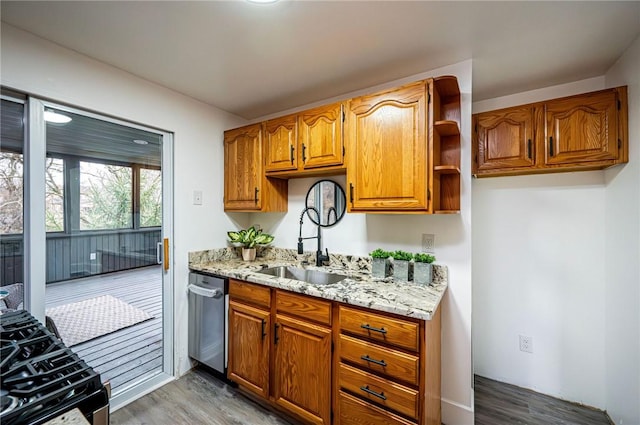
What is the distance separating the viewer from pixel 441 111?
187cm

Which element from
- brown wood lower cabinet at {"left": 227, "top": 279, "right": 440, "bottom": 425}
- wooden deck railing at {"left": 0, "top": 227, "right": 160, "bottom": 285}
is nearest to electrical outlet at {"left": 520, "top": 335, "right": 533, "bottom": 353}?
brown wood lower cabinet at {"left": 227, "top": 279, "right": 440, "bottom": 425}

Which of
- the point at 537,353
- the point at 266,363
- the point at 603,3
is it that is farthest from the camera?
the point at 537,353

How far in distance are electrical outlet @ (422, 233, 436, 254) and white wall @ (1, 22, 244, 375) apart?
190 cm

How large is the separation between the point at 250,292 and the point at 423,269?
1.23 m

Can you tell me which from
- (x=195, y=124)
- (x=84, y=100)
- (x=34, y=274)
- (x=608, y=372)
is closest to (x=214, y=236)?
(x=195, y=124)

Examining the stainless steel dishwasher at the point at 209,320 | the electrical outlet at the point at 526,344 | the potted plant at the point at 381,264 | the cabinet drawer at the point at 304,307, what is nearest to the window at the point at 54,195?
the stainless steel dishwasher at the point at 209,320

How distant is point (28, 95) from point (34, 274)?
1067 millimetres

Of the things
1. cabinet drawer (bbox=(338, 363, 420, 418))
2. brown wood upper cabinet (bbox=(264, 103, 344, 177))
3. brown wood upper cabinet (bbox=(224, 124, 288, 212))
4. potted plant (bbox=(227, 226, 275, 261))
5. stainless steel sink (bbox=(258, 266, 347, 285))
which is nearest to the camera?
cabinet drawer (bbox=(338, 363, 420, 418))

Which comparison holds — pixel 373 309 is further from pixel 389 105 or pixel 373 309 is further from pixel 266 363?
pixel 389 105

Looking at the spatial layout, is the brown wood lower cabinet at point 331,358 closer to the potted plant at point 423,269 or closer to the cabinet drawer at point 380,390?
the cabinet drawer at point 380,390

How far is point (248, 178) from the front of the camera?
249 cm

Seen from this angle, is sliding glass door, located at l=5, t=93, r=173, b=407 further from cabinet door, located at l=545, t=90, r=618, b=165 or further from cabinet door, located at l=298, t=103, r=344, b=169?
cabinet door, located at l=545, t=90, r=618, b=165

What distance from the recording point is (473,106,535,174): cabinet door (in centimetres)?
193

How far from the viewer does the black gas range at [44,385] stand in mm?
636
